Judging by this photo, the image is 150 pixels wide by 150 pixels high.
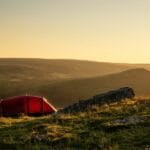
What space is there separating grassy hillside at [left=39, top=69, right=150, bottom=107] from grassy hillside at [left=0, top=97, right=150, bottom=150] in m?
82.2

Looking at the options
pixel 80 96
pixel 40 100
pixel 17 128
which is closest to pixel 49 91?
pixel 80 96

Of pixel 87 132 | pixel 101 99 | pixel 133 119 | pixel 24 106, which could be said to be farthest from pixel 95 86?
pixel 87 132

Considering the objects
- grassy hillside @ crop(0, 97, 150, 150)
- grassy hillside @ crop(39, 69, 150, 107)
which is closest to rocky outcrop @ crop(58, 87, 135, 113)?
grassy hillside @ crop(0, 97, 150, 150)

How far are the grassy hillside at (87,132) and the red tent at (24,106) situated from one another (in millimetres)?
7829

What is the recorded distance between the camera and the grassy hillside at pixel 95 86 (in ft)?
402

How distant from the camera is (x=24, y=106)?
3469cm

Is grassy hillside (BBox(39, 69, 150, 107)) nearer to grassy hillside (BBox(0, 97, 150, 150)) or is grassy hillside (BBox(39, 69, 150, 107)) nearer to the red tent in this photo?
the red tent

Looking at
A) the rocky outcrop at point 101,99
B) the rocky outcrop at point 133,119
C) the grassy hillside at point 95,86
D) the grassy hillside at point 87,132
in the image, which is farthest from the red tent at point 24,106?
the grassy hillside at point 95,86

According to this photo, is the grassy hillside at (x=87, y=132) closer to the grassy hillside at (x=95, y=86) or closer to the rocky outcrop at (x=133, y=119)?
the rocky outcrop at (x=133, y=119)

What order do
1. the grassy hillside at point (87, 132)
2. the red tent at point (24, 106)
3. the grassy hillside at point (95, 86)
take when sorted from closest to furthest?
the grassy hillside at point (87, 132), the red tent at point (24, 106), the grassy hillside at point (95, 86)

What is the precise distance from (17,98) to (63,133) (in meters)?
15.8

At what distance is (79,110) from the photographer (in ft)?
94.5

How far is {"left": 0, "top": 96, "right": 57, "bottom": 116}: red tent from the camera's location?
112ft

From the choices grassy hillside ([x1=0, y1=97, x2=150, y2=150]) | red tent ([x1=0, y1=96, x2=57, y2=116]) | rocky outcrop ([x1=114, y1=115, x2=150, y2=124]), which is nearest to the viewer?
grassy hillside ([x1=0, y1=97, x2=150, y2=150])
